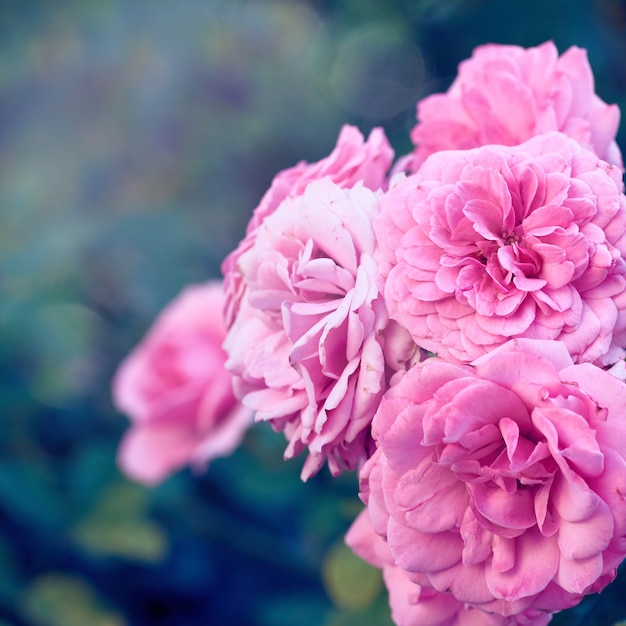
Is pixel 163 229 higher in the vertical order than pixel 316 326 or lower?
lower

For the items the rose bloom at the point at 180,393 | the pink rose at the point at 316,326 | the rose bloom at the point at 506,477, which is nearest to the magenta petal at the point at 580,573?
the rose bloom at the point at 506,477

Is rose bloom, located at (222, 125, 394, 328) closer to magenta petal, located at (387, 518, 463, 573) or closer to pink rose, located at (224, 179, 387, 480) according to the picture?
pink rose, located at (224, 179, 387, 480)

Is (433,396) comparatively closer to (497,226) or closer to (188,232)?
(497,226)

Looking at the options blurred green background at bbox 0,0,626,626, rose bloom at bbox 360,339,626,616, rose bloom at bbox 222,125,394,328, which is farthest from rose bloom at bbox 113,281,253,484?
rose bloom at bbox 360,339,626,616

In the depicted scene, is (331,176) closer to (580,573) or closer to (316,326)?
(316,326)

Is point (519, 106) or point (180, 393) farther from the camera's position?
point (180, 393)

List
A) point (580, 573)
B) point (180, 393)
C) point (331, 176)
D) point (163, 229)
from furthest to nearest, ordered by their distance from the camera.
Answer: point (163, 229), point (180, 393), point (331, 176), point (580, 573)

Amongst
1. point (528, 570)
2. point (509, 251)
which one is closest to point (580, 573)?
point (528, 570)

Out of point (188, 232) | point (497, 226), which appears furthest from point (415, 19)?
point (497, 226)
